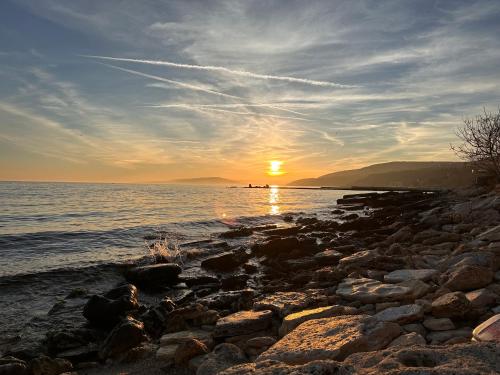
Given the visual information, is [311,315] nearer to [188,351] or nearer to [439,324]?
[439,324]

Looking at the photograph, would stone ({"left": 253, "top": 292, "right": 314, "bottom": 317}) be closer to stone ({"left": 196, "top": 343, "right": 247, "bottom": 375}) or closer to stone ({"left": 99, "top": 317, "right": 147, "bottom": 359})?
stone ({"left": 196, "top": 343, "right": 247, "bottom": 375})

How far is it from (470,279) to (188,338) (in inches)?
194

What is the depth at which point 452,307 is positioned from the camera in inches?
210

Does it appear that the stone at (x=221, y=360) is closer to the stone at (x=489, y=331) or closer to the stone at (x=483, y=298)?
the stone at (x=489, y=331)

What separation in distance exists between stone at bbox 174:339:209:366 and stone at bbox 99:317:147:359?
1471 millimetres

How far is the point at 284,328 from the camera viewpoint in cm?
620

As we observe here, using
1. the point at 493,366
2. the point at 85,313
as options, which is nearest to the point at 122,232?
the point at 85,313

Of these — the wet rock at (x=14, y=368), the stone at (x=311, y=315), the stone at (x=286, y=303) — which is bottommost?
the wet rock at (x=14, y=368)

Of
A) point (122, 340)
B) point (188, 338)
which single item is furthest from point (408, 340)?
point (122, 340)

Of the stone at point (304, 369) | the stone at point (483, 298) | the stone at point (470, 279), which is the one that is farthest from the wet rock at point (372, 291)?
the stone at point (304, 369)

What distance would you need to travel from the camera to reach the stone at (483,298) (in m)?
5.50

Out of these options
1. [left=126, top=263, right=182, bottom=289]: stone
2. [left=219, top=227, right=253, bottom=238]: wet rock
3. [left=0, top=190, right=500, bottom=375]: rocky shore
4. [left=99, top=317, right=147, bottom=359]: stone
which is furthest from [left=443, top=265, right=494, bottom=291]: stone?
[left=219, top=227, right=253, bottom=238]: wet rock

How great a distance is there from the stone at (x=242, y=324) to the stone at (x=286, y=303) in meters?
0.31

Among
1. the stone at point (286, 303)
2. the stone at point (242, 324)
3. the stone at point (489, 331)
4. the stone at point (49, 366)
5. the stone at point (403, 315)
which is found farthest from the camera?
the stone at point (286, 303)
